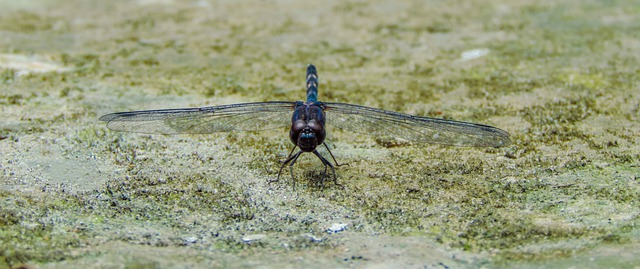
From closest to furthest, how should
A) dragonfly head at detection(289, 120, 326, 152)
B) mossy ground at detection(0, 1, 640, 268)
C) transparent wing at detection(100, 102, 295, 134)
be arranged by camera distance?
mossy ground at detection(0, 1, 640, 268) < dragonfly head at detection(289, 120, 326, 152) < transparent wing at detection(100, 102, 295, 134)

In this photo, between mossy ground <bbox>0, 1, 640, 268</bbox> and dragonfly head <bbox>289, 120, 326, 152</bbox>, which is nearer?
mossy ground <bbox>0, 1, 640, 268</bbox>

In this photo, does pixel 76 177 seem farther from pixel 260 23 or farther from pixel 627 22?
pixel 627 22

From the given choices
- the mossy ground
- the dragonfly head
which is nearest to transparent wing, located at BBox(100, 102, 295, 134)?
the mossy ground

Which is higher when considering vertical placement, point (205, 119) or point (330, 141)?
point (205, 119)

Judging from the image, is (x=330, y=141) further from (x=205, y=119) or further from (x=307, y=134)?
(x=205, y=119)

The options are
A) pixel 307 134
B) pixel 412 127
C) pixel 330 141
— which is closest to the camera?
pixel 307 134

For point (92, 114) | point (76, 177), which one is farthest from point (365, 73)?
point (76, 177)

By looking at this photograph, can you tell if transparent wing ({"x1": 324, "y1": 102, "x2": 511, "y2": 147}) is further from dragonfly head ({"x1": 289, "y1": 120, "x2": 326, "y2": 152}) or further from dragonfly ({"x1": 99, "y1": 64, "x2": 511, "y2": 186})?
dragonfly head ({"x1": 289, "y1": 120, "x2": 326, "y2": 152})

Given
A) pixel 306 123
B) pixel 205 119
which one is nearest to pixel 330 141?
pixel 306 123
